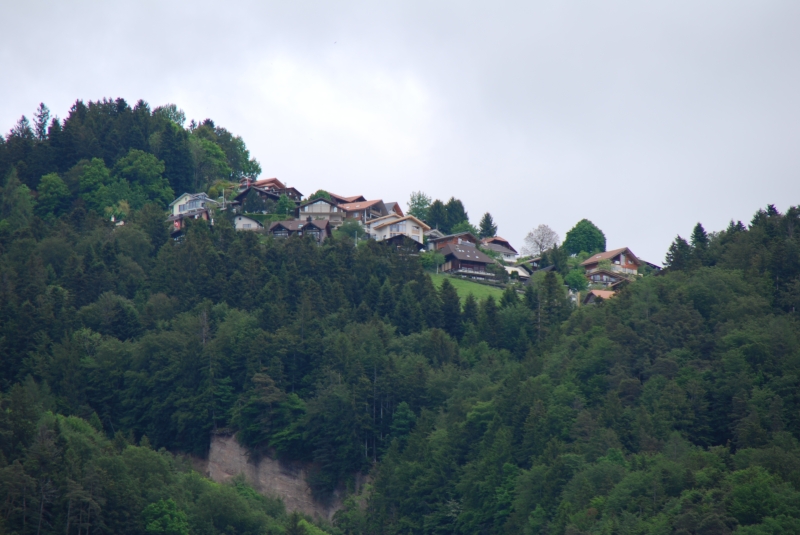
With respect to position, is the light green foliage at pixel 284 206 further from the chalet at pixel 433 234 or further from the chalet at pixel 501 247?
the chalet at pixel 501 247

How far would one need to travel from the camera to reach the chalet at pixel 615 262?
10775 cm

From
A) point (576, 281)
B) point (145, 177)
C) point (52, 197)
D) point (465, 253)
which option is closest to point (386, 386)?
point (465, 253)

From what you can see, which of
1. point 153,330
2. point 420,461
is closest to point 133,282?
point 153,330

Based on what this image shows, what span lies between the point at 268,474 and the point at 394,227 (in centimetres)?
4137

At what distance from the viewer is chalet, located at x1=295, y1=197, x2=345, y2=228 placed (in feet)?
365

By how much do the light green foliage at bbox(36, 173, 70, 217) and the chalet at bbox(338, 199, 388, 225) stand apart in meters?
27.3

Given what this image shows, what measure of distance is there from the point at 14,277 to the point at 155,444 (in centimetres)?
2002

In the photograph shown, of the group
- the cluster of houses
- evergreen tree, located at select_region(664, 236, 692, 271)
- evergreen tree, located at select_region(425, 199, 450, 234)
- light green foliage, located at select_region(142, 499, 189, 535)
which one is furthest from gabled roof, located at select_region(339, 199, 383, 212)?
light green foliage, located at select_region(142, 499, 189, 535)

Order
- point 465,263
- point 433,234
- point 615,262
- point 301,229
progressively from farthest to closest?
point 433,234 → point 615,262 → point 465,263 → point 301,229

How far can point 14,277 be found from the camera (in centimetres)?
8331

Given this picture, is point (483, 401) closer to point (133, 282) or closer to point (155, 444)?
point (155, 444)

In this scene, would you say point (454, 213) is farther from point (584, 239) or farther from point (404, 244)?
point (404, 244)

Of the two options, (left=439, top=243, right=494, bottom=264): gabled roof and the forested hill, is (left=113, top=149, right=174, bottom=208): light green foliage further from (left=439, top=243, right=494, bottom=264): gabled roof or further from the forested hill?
(left=439, top=243, right=494, bottom=264): gabled roof

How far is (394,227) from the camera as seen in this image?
108 meters
